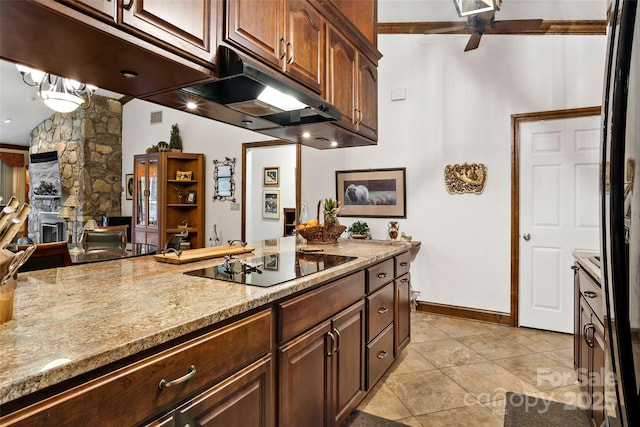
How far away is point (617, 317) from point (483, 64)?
4008 mm

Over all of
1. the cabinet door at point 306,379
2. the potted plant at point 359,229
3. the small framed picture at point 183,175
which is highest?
the small framed picture at point 183,175

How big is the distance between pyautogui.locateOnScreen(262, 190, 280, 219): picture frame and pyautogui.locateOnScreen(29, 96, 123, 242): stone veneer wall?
3.07 metres

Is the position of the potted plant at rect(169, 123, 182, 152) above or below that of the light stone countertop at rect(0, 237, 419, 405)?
above

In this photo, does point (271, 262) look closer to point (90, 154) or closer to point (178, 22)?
point (178, 22)

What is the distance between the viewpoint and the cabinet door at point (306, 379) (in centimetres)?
133

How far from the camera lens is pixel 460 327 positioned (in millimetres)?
3639

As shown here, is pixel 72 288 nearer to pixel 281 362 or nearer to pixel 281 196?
pixel 281 362

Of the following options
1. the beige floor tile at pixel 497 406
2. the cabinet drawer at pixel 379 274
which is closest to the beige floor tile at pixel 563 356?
the beige floor tile at pixel 497 406

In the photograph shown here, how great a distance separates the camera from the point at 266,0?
1681 mm

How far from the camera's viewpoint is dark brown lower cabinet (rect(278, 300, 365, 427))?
1.36 metres

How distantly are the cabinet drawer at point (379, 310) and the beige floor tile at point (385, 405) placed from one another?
46 centimetres

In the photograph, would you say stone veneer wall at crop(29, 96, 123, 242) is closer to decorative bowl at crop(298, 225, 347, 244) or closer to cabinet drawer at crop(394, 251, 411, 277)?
decorative bowl at crop(298, 225, 347, 244)

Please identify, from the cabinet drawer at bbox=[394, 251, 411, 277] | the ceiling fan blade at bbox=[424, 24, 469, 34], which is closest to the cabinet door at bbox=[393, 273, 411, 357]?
the cabinet drawer at bbox=[394, 251, 411, 277]

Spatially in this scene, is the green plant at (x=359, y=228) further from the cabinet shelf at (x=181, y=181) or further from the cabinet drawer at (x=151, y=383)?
the cabinet drawer at (x=151, y=383)
